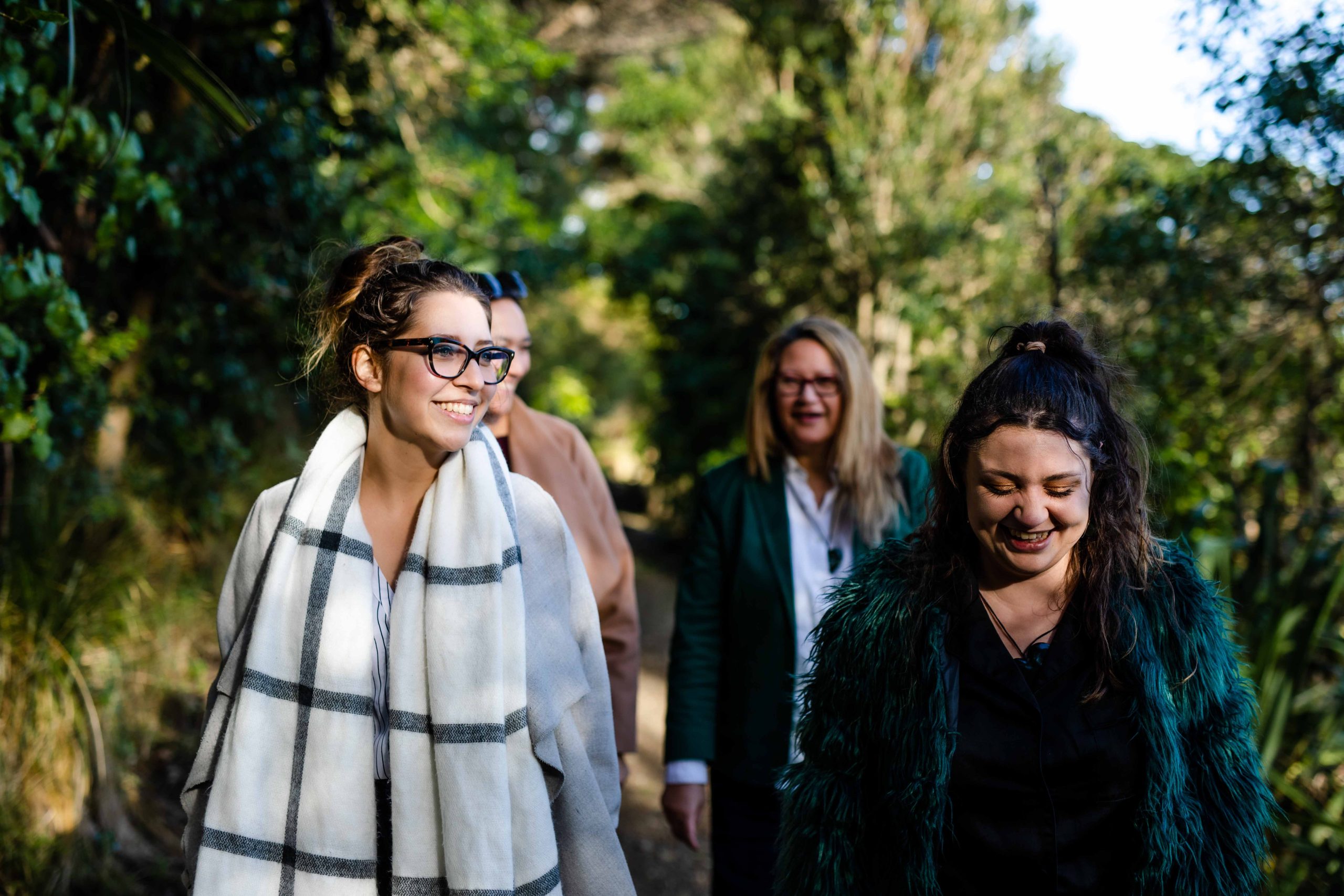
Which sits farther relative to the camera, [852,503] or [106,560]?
[106,560]

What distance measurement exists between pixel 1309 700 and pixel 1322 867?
0.76m

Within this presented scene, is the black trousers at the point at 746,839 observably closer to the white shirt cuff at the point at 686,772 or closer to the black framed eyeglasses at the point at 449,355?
the white shirt cuff at the point at 686,772

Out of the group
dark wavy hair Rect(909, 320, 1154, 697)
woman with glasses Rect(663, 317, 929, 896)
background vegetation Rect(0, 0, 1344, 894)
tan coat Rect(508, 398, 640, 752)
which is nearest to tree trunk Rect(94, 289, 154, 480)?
background vegetation Rect(0, 0, 1344, 894)

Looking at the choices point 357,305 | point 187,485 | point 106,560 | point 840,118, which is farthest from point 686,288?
point 357,305

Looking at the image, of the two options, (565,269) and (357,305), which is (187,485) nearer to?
(357,305)

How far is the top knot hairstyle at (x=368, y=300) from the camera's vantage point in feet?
6.71

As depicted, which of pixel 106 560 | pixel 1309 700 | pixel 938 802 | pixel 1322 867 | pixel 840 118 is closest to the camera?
pixel 938 802

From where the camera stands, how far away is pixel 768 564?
116 inches

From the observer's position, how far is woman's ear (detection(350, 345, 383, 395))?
2088mm

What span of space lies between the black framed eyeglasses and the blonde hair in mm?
1197

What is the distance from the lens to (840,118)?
31.2ft

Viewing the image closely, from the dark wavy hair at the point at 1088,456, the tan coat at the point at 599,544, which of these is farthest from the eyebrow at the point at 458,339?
the dark wavy hair at the point at 1088,456

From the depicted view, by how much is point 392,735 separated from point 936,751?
1071mm

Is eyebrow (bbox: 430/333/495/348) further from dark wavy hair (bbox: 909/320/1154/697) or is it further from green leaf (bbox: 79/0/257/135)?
green leaf (bbox: 79/0/257/135)
